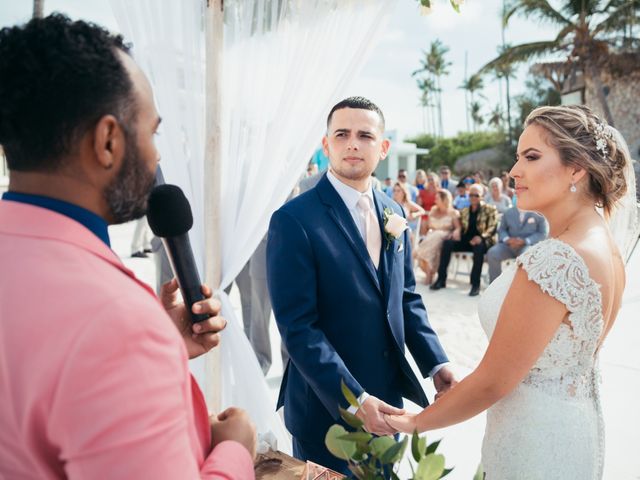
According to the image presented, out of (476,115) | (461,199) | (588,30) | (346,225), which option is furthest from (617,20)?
(476,115)

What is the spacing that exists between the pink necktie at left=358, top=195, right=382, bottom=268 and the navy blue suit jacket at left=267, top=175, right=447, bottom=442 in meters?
0.06

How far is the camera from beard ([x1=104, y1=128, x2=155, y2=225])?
34.6 inches

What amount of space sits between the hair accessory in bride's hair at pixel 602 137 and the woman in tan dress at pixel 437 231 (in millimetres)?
7706

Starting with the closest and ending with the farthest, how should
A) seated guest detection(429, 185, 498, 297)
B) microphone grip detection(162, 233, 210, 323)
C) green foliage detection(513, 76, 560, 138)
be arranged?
1. microphone grip detection(162, 233, 210, 323)
2. seated guest detection(429, 185, 498, 297)
3. green foliage detection(513, 76, 560, 138)

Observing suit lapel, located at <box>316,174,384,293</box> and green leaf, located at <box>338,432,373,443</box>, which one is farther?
suit lapel, located at <box>316,174,384,293</box>

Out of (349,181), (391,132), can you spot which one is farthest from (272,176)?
(391,132)

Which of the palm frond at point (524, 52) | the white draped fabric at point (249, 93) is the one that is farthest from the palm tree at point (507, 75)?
the white draped fabric at point (249, 93)

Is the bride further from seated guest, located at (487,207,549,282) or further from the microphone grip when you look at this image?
seated guest, located at (487,207,549,282)

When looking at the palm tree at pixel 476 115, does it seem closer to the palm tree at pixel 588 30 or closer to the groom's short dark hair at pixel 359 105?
the palm tree at pixel 588 30

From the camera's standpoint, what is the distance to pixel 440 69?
71.9 meters

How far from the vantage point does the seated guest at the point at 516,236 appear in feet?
27.5

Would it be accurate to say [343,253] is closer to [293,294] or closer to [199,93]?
[293,294]

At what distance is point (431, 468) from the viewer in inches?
34.5

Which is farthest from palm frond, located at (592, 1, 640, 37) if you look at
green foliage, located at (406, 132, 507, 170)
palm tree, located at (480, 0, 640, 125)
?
green foliage, located at (406, 132, 507, 170)
